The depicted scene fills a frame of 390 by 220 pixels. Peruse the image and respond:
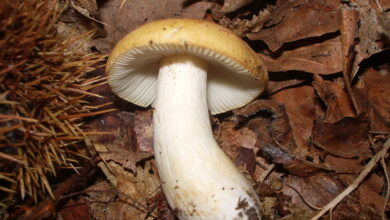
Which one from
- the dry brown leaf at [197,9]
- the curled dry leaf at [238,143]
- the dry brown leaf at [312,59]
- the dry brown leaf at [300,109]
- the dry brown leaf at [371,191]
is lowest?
the dry brown leaf at [371,191]

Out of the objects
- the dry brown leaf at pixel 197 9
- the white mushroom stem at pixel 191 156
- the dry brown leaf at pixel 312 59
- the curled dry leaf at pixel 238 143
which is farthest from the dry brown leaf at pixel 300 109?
the dry brown leaf at pixel 197 9

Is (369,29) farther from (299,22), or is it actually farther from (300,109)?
(300,109)

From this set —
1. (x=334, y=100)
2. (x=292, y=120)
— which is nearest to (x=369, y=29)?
(x=334, y=100)

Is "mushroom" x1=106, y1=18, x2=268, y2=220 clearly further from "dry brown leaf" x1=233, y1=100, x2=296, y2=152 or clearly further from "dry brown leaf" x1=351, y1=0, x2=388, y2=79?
"dry brown leaf" x1=351, y1=0, x2=388, y2=79

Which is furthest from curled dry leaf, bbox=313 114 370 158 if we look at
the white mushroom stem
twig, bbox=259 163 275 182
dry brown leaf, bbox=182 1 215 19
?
dry brown leaf, bbox=182 1 215 19

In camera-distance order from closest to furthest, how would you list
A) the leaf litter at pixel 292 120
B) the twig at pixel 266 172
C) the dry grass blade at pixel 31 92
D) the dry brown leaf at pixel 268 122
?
the dry grass blade at pixel 31 92, the leaf litter at pixel 292 120, the twig at pixel 266 172, the dry brown leaf at pixel 268 122

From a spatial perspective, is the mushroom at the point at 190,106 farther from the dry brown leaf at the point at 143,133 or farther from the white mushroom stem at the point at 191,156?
the dry brown leaf at the point at 143,133

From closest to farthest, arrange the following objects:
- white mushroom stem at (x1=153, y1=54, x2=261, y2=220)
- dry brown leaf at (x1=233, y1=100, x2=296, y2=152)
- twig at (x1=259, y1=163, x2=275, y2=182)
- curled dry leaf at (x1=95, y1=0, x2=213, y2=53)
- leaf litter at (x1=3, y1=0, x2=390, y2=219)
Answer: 1. white mushroom stem at (x1=153, y1=54, x2=261, y2=220)
2. leaf litter at (x1=3, y1=0, x2=390, y2=219)
3. twig at (x1=259, y1=163, x2=275, y2=182)
4. dry brown leaf at (x1=233, y1=100, x2=296, y2=152)
5. curled dry leaf at (x1=95, y1=0, x2=213, y2=53)
